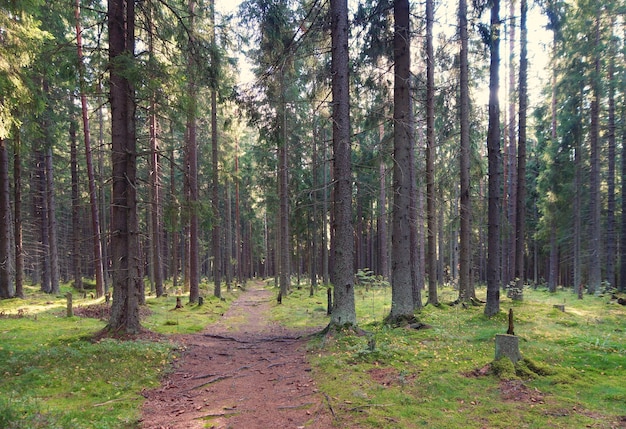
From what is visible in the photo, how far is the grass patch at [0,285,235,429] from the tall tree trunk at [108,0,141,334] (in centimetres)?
94

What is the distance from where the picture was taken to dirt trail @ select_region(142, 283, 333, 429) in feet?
16.1

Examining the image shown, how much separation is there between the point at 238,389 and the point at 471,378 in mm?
3869

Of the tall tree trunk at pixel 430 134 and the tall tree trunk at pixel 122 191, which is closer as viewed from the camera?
the tall tree trunk at pixel 122 191

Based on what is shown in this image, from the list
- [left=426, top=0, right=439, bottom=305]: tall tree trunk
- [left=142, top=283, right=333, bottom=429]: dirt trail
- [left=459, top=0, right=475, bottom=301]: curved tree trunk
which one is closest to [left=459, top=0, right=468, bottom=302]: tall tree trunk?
[left=459, top=0, right=475, bottom=301]: curved tree trunk

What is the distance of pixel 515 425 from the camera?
14.0 feet

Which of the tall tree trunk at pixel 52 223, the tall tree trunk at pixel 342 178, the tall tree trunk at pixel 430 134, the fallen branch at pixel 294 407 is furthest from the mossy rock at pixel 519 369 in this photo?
the tall tree trunk at pixel 52 223

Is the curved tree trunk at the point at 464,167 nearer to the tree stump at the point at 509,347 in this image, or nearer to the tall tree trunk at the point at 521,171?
the tall tree trunk at the point at 521,171

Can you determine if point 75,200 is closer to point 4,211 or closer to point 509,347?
point 4,211

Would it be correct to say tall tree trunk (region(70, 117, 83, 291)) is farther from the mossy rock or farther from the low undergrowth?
the mossy rock

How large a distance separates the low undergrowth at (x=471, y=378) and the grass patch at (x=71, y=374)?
3116mm

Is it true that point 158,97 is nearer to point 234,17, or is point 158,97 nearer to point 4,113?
point 4,113

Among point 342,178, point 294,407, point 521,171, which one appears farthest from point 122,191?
point 521,171

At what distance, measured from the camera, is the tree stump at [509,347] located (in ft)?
19.7

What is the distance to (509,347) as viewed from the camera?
19.7 feet
